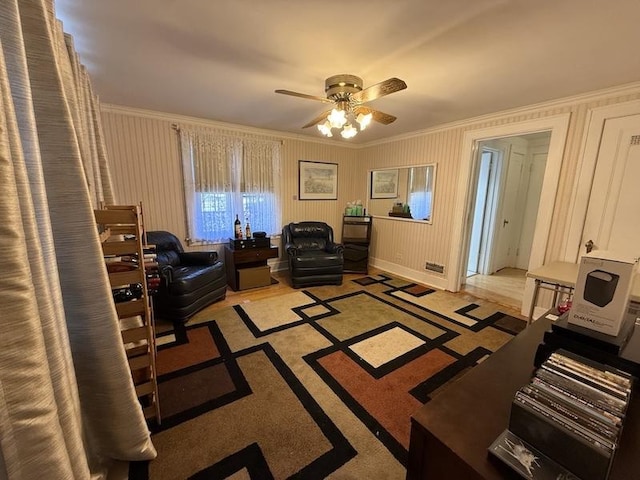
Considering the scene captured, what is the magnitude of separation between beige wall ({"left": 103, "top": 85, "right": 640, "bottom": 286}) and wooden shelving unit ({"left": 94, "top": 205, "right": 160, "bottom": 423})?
227 centimetres

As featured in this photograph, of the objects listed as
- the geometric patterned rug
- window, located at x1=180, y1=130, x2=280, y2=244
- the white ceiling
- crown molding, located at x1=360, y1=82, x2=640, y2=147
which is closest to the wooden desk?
the geometric patterned rug

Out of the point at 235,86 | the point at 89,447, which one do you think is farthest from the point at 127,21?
the point at 89,447

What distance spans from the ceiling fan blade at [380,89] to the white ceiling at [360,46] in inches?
8.9

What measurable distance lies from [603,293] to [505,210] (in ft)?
14.1

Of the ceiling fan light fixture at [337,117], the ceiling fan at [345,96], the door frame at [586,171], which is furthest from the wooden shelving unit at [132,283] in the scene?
the door frame at [586,171]

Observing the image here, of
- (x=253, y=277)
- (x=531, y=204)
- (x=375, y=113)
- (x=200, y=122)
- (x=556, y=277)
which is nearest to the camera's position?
(x=556, y=277)

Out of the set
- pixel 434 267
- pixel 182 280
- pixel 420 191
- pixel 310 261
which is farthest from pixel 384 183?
pixel 182 280

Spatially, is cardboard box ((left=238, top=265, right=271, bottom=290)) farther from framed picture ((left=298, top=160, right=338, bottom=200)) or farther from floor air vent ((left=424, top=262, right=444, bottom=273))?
floor air vent ((left=424, top=262, right=444, bottom=273))

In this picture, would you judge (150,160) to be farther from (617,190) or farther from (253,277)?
(617,190)

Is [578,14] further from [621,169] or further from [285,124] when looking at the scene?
[285,124]

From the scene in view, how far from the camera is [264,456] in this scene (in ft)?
4.66

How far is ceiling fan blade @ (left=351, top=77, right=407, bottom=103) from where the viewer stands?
1.72m

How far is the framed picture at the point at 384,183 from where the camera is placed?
15.3ft

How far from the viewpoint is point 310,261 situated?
150 inches
